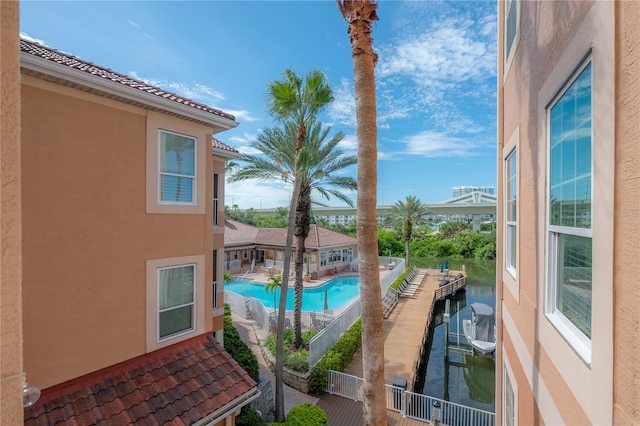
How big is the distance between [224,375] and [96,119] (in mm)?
6147

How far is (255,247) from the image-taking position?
113 feet

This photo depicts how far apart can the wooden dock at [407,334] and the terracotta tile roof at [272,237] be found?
10.1 metres

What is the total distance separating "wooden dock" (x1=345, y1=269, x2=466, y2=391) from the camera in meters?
12.9

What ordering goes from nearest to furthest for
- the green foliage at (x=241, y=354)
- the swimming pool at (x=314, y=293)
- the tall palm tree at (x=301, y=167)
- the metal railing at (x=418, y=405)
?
the metal railing at (x=418, y=405)
the green foliage at (x=241, y=354)
the tall palm tree at (x=301, y=167)
the swimming pool at (x=314, y=293)

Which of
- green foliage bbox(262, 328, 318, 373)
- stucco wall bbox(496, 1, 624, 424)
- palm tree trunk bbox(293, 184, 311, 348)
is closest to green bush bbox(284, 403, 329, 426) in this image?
green foliage bbox(262, 328, 318, 373)

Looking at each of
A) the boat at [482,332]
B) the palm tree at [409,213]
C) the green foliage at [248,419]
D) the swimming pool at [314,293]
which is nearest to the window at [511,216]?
the green foliage at [248,419]

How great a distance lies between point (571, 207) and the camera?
2.66 metres

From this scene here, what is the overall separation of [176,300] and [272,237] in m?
27.8

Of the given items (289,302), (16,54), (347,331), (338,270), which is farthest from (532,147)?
(338,270)

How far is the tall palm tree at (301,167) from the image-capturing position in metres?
13.4

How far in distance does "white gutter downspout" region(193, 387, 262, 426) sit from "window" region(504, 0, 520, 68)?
343 inches

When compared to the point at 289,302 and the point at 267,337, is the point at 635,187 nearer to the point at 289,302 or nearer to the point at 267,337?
the point at 267,337

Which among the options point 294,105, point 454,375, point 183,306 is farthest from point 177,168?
point 454,375

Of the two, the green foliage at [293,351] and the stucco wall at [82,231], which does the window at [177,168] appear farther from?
the green foliage at [293,351]
